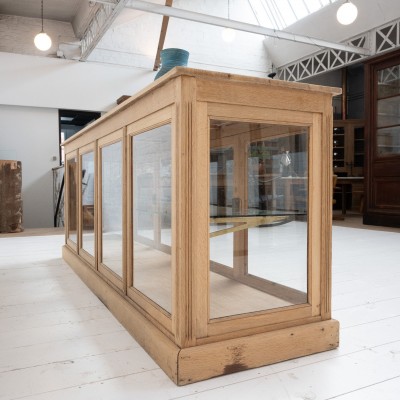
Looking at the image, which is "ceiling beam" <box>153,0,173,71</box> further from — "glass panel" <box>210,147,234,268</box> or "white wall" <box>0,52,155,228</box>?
"glass panel" <box>210,147,234,268</box>

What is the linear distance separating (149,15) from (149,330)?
8.27 meters

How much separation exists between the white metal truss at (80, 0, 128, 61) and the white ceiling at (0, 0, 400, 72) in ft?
0.70

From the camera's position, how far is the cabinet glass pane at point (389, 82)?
5703 millimetres

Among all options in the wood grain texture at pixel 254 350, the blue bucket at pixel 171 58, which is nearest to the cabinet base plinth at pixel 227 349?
the wood grain texture at pixel 254 350

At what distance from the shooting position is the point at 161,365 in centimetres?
119

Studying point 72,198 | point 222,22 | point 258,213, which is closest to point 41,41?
point 222,22

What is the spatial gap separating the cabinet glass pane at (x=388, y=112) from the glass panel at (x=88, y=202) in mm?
4768

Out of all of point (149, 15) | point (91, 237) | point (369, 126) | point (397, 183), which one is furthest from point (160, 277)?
point (149, 15)

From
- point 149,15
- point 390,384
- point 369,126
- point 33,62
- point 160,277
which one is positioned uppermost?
point 149,15

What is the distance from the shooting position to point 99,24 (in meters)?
6.88

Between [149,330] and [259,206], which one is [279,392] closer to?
[149,330]

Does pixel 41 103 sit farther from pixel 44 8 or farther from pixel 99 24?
pixel 44 8

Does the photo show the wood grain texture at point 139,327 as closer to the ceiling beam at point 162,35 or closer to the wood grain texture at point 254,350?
the wood grain texture at point 254,350

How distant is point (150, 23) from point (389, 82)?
4.88m
